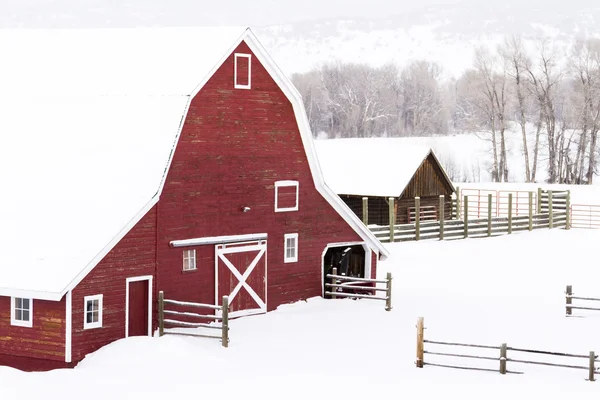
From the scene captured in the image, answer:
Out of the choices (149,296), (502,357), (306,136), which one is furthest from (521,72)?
(502,357)

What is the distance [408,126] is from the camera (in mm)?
126875

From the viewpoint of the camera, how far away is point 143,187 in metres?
28.6

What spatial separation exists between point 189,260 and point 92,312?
3633 millimetres

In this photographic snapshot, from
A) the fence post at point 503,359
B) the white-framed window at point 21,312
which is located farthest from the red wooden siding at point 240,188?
the fence post at point 503,359

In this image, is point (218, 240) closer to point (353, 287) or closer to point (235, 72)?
point (235, 72)

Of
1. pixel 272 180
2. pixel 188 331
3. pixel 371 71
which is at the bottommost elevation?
pixel 188 331

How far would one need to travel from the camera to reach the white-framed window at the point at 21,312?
26.4 metres

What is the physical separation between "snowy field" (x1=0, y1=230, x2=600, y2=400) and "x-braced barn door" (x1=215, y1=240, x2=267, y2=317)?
45 cm

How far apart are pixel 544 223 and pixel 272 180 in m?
27.7

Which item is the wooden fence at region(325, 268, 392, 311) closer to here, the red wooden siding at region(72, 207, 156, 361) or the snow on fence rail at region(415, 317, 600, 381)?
the snow on fence rail at region(415, 317, 600, 381)

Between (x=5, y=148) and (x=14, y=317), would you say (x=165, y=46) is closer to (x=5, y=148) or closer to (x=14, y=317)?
(x=5, y=148)

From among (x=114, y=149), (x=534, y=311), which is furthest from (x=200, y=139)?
(x=534, y=311)

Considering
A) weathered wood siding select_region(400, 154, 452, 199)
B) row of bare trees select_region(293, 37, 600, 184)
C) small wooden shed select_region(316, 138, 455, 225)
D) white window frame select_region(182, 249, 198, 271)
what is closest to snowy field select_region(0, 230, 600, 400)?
white window frame select_region(182, 249, 198, 271)

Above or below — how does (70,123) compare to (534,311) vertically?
above
